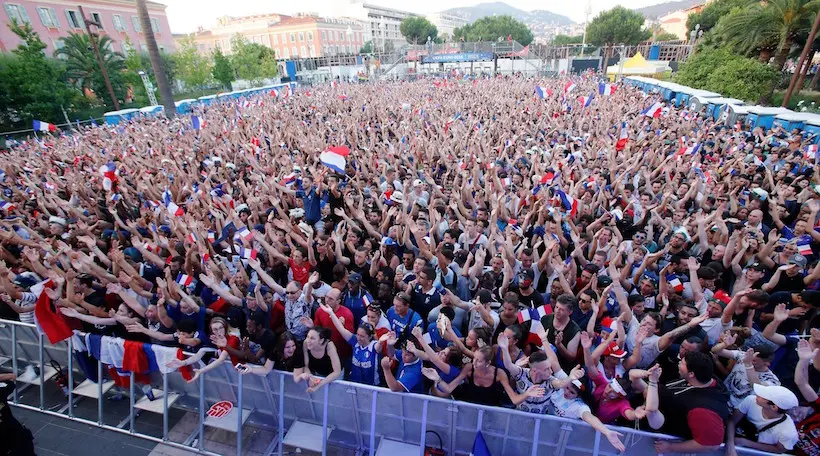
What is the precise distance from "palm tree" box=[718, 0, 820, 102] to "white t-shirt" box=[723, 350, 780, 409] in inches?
897

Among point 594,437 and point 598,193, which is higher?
point 598,193

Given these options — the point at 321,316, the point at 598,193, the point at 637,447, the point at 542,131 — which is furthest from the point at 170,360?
the point at 542,131

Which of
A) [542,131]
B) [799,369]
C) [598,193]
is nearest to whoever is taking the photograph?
[799,369]

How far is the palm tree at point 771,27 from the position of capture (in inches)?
725

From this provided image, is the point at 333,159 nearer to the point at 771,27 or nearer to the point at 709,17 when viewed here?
the point at 771,27

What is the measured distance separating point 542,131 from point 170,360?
11.7 metres

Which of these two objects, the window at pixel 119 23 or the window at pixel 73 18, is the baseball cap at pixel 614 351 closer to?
the window at pixel 73 18

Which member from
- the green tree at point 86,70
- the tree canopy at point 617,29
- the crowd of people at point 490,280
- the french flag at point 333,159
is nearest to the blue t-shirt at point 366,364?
the crowd of people at point 490,280

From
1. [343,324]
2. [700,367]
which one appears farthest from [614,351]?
[343,324]

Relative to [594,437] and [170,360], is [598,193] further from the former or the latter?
[170,360]

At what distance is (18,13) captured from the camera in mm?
35969

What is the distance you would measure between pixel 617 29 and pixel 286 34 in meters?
60.8

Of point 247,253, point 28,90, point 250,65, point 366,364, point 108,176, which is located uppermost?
point 250,65

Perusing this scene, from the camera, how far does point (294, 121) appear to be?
52.1 feet
